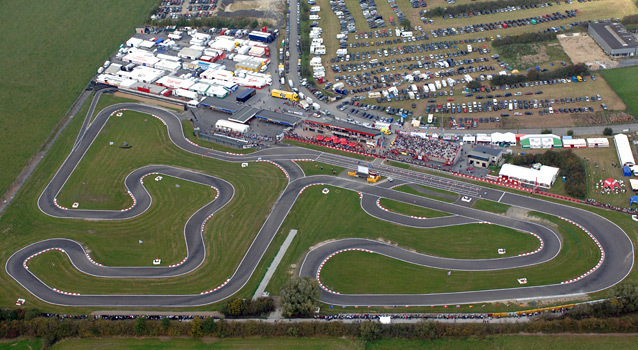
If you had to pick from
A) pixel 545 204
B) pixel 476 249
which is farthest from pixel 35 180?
pixel 545 204

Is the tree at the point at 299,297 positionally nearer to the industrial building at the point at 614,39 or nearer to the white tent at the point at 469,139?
the white tent at the point at 469,139

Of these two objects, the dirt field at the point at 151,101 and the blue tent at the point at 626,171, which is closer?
the blue tent at the point at 626,171

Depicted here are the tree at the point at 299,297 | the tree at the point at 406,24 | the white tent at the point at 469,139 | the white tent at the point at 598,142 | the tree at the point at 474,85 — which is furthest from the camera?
the tree at the point at 406,24

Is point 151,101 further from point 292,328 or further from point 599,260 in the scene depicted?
point 599,260

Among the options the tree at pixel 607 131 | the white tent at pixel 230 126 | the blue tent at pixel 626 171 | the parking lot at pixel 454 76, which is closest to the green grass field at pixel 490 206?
the blue tent at pixel 626 171

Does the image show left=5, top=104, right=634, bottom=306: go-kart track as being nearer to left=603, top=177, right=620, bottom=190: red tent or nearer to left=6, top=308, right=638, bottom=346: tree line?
left=6, top=308, right=638, bottom=346: tree line

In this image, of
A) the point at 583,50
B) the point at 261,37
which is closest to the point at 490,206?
the point at 583,50

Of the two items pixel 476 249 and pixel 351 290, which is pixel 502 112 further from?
pixel 351 290
